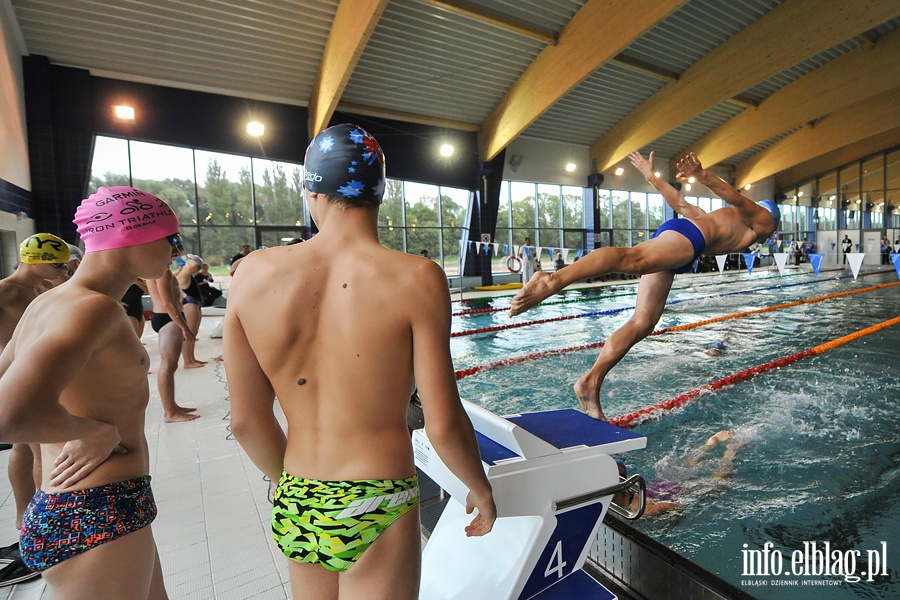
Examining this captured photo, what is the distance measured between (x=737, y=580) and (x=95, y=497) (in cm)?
215

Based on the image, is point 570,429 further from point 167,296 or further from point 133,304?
point 133,304

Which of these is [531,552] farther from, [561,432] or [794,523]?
[794,523]

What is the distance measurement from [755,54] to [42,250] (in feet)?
48.1

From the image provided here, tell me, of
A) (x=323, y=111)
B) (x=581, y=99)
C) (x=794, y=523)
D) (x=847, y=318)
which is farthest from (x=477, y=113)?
(x=794, y=523)

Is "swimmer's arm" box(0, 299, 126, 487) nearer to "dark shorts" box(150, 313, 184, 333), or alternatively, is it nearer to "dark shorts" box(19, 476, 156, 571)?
"dark shorts" box(19, 476, 156, 571)

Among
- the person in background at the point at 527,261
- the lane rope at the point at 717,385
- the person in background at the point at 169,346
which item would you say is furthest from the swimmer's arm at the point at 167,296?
the person in background at the point at 527,261

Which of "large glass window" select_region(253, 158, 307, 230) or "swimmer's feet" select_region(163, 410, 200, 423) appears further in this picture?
"large glass window" select_region(253, 158, 307, 230)

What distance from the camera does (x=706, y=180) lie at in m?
3.09

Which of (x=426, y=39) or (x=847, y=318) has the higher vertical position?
(x=426, y=39)

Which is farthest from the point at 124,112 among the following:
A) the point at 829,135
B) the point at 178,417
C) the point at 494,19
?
the point at 829,135

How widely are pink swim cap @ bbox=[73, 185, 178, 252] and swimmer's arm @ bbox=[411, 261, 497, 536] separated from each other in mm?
857

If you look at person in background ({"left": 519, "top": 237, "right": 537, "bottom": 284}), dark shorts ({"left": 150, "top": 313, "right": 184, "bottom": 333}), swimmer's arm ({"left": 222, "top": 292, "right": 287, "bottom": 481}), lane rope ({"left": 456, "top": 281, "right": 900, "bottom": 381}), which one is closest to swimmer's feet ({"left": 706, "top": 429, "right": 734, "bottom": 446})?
lane rope ({"left": 456, "top": 281, "right": 900, "bottom": 381})

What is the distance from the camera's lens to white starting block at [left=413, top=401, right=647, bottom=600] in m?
1.25

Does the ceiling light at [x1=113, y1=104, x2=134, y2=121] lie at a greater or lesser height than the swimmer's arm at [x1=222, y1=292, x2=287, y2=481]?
greater
